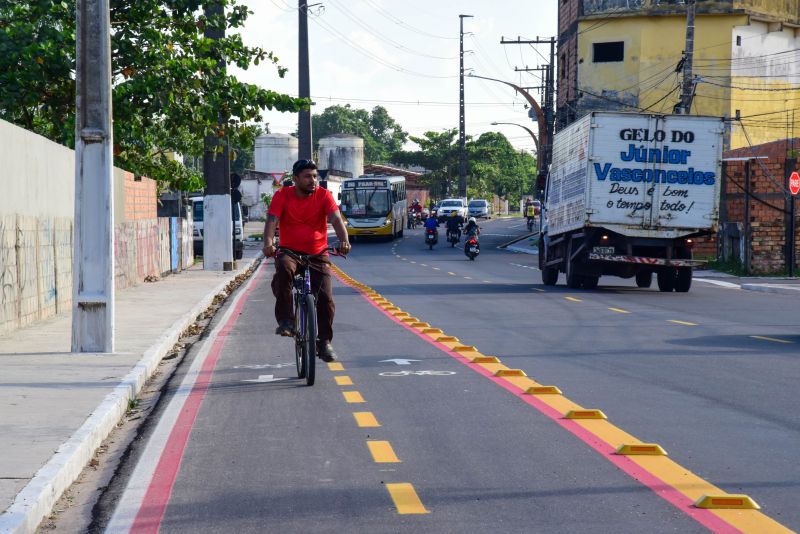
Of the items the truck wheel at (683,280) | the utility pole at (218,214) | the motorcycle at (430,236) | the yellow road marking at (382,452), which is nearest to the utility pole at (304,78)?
the motorcycle at (430,236)

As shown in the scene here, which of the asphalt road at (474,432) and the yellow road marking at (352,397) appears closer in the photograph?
the asphalt road at (474,432)

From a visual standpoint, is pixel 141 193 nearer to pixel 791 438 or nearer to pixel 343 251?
pixel 343 251

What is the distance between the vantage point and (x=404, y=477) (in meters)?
6.92

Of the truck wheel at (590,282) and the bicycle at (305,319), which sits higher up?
the bicycle at (305,319)

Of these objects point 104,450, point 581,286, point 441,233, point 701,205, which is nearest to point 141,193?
point 581,286

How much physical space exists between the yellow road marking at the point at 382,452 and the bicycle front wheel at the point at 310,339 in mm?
2685

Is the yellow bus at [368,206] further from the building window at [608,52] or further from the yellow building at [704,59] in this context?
the building window at [608,52]

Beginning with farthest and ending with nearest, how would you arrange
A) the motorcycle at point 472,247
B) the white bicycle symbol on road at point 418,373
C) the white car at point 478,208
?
the white car at point 478,208 → the motorcycle at point 472,247 → the white bicycle symbol on road at point 418,373

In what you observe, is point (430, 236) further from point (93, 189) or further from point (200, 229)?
point (93, 189)

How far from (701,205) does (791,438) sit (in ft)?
56.6

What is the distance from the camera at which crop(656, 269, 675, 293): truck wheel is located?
2652 cm

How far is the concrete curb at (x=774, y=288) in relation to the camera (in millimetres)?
27486

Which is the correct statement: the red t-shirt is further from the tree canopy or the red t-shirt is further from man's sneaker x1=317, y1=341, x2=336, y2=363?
the tree canopy

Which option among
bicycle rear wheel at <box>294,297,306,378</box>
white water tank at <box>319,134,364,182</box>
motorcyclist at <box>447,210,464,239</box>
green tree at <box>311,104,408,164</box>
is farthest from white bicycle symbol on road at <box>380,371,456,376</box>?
green tree at <box>311,104,408,164</box>
